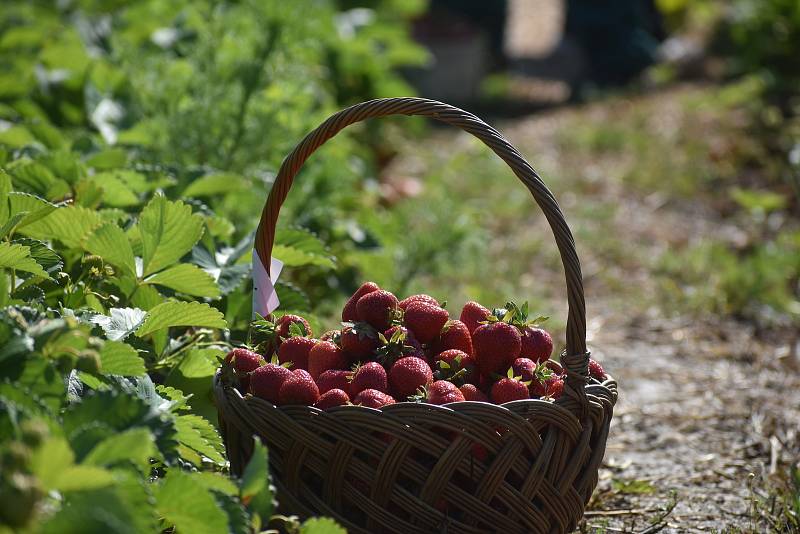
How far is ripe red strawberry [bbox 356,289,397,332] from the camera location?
1566mm

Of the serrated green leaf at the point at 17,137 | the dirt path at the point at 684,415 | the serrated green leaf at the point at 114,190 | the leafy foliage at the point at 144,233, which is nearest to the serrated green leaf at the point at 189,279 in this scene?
the leafy foliage at the point at 144,233

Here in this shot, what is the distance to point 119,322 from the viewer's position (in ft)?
4.94

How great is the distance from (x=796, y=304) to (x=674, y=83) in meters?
3.76

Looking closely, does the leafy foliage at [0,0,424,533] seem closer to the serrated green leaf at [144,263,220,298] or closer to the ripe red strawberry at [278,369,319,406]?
the serrated green leaf at [144,263,220,298]

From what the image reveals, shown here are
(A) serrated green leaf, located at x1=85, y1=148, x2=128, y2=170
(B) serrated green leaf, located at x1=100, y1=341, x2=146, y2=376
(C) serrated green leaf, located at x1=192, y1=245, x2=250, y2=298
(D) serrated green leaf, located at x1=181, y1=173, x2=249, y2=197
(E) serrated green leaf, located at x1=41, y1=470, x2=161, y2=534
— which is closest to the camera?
(E) serrated green leaf, located at x1=41, y1=470, x2=161, y2=534

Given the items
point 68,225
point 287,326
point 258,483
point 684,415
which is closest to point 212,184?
point 68,225

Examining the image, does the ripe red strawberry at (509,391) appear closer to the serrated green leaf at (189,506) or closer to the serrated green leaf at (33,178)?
the serrated green leaf at (189,506)

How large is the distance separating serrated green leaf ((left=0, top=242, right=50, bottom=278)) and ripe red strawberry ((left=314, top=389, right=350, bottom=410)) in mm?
459

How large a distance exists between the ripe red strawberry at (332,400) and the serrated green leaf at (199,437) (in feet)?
0.56

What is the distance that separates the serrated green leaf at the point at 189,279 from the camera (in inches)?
64.1

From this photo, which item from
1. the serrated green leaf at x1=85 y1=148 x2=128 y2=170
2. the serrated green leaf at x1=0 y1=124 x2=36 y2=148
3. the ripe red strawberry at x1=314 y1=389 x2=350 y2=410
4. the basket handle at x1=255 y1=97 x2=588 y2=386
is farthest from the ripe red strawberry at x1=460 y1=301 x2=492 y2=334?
the serrated green leaf at x1=0 y1=124 x2=36 y2=148

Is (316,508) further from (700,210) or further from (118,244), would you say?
(700,210)

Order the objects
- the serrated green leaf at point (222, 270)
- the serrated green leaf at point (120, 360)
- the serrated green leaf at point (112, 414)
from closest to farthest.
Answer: the serrated green leaf at point (112, 414), the serrated green leaf at point (120, 360), the serrated green leaf at point (222, 270)

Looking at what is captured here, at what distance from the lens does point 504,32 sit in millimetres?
7348
